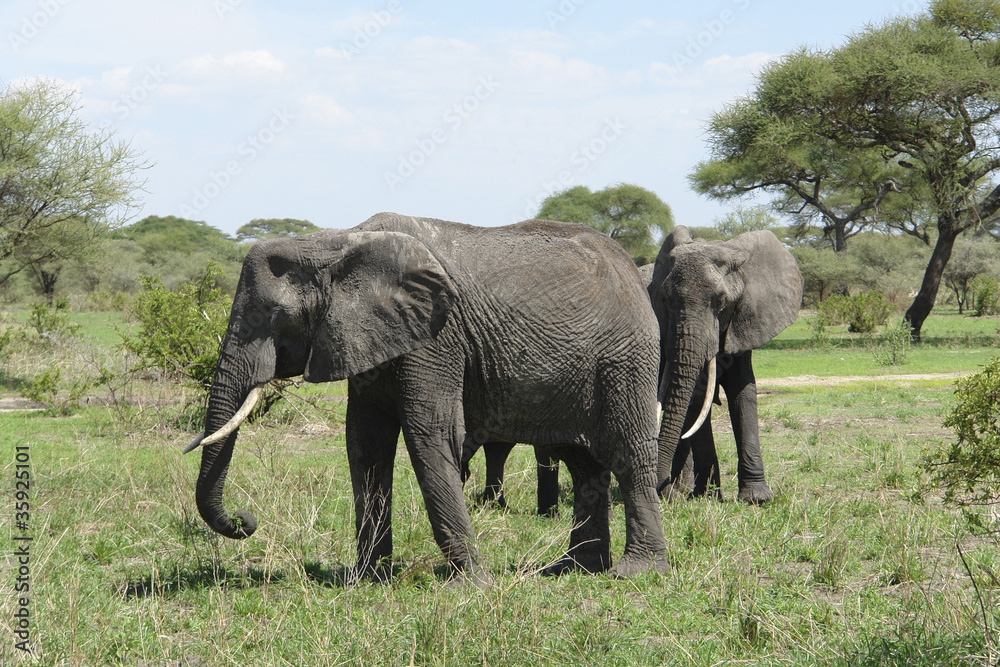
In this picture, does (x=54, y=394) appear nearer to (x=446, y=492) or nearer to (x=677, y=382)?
(x=677, y=382)

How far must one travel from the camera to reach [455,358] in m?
5.14

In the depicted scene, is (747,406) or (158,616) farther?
(747,406)

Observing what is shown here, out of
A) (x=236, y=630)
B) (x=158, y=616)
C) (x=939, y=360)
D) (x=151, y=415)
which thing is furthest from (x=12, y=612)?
(x=939, y=360)

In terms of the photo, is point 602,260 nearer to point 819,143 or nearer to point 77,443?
point 77,443

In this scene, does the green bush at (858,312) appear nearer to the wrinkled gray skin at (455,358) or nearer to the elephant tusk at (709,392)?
the elephant tusk at (709,392)

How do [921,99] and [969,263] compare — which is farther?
[969,263]

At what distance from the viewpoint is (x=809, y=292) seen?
41.6 meters

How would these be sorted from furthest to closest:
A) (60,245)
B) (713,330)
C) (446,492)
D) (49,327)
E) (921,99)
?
1. (921,99)
2. (60,245)
3. (49,327)
4. (713,330)
5. (446,492)

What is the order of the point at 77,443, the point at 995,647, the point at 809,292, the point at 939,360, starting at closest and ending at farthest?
1. the point at 995,647
2. the point at 77,443
3. the point at 939,360
4. the point at 809,292

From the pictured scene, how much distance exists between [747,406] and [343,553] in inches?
154

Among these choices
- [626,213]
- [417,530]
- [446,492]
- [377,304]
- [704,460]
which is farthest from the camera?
[626,213]

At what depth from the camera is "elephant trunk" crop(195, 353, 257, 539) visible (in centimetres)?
482

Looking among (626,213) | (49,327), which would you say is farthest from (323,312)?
(626,213)

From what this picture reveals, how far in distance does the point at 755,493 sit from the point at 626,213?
1702 inches
